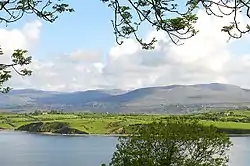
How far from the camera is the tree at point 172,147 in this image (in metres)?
24.4

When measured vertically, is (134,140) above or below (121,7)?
below

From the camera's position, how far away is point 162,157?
967 inches

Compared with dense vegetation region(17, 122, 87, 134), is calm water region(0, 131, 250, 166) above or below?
below

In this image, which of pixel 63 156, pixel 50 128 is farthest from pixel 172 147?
pixel 50 128

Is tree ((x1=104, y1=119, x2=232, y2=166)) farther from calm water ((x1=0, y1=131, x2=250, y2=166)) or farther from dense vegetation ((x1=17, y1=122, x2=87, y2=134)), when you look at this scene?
dense vegetation ((x1=17, y1=122, x2=87, y2=134))

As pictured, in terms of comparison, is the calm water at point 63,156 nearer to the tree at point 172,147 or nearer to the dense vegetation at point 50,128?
the tree at point 172,147

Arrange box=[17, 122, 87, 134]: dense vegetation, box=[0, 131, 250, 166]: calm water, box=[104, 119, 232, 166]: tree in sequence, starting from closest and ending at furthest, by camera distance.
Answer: box=[104, 119, 232, 166]: tree < box=[0, 131, 250, 166]: calm water < box=[17, 122, 87, 134]: dense vegetation

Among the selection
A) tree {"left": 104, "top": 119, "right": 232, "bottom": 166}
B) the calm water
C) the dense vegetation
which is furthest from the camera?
the dense vegetation

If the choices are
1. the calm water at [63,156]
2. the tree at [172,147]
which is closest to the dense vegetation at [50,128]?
the calm water at [63,156]

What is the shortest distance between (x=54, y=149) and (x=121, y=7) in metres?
82.8

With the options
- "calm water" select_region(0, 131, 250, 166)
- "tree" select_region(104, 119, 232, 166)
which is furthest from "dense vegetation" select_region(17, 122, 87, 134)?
"tree" select_region(104, 119, 232, 166)

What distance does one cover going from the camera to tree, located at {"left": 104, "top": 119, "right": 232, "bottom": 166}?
80.1 feet

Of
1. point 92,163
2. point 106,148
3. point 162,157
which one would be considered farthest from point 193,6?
point 106,148

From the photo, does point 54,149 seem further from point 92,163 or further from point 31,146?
point 92,163
